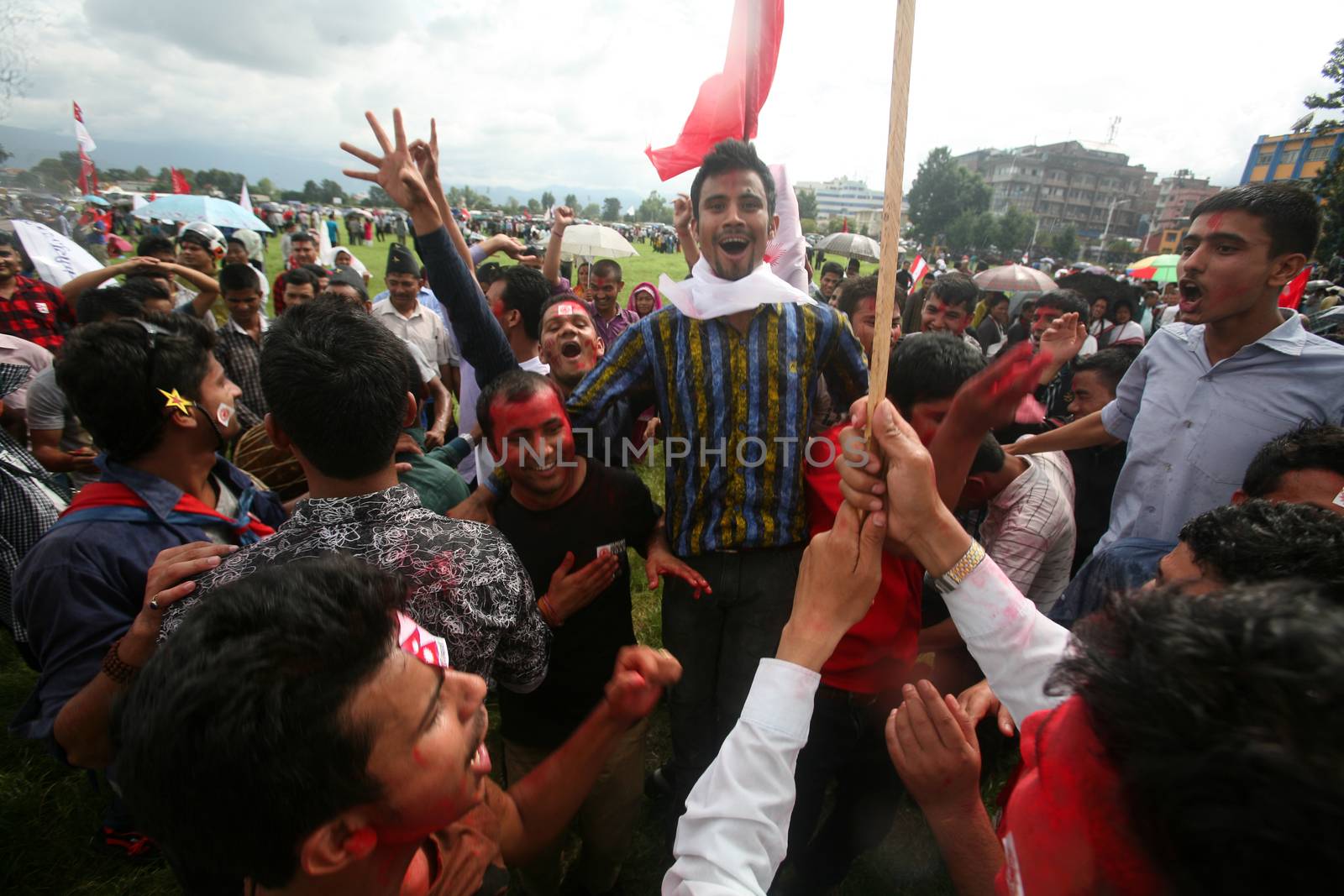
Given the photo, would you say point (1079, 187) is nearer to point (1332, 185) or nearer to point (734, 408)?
point (1332, 185)

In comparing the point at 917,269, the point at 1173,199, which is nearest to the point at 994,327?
the point at 917,269

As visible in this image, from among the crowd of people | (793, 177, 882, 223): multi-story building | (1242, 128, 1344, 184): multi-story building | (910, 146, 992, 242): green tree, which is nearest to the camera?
the crowd of people

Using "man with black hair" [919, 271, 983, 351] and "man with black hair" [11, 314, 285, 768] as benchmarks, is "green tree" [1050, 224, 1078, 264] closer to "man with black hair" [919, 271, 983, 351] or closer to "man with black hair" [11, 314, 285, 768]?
"man with black hair" [919, 271, 983, 351]

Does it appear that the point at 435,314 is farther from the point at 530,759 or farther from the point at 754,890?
the point at 754,890

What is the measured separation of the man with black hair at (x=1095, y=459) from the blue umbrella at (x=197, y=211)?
49.1ft

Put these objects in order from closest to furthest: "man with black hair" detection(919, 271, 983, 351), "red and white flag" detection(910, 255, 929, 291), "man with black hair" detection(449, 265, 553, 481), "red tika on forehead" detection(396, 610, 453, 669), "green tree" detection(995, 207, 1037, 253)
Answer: "red tika on forehead" detection(396, 610, 453, 669) → "man with black hair" detection(449, 265, 553, 481) → "man with black hair" detection(919, 271, 983, 351) → "red and white flag" detection(910, 255, 929, 291) → "green tree" detection(995, 207, 1037, 253)

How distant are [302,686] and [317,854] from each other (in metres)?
0.23

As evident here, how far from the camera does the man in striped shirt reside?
7.23 ft

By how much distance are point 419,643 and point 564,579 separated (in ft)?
3.19

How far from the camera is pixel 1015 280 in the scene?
11242mm

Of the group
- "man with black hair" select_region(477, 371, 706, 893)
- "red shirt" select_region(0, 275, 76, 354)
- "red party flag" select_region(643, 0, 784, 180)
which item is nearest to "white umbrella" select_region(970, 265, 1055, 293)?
"red party flag" select_region(643, 0, 784, 180)

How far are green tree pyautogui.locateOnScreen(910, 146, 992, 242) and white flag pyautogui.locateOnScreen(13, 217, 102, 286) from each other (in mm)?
78426

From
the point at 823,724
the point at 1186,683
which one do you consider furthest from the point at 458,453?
the point at 1186,683

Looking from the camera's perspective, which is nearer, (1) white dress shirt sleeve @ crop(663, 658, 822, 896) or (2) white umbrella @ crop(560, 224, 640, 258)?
(1) white dress shirt sleeve @ crop(663, 658, 822, 896)
